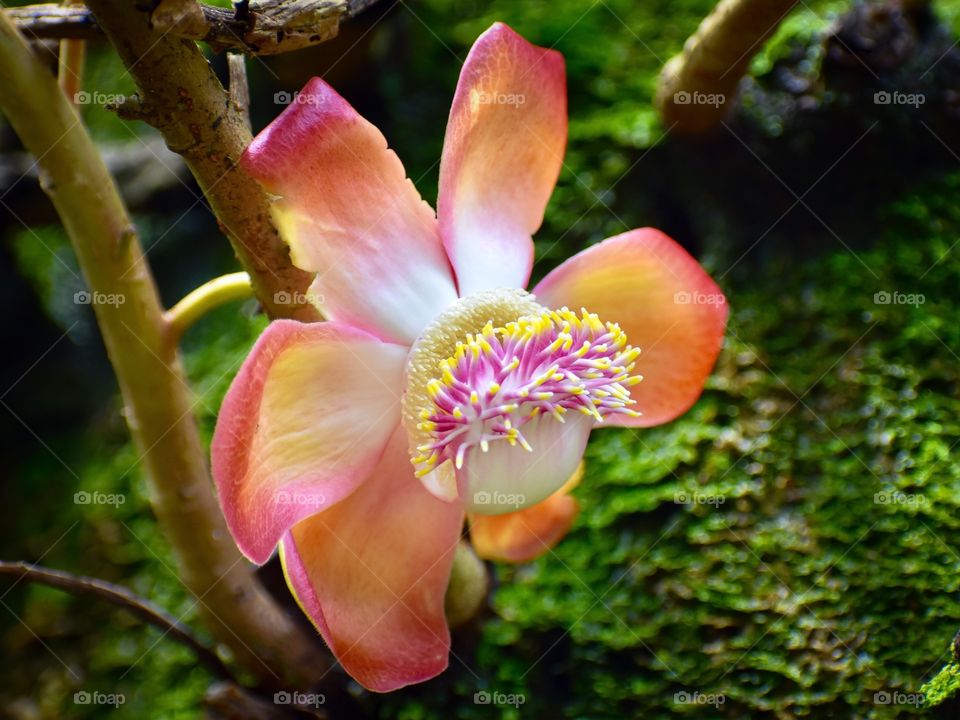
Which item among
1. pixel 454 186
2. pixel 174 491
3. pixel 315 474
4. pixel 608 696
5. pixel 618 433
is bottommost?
pixel 608 696

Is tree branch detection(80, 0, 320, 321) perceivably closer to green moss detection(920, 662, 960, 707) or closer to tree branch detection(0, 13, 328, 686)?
tree branch detection(0, 13, 328, 686)

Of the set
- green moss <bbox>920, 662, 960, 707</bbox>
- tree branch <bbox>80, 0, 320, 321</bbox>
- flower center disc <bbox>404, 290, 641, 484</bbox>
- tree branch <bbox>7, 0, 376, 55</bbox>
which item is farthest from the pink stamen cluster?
green moss <bbox>920, 662, 960, 707</bbox>

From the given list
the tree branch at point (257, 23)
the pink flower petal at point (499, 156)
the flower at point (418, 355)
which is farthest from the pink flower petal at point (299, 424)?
the tree branch at point (257, 23)

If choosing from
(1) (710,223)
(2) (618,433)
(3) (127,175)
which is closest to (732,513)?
(2) (618,433)

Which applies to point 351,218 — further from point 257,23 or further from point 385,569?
point 385,569

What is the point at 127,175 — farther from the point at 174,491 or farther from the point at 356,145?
the point at 356,145

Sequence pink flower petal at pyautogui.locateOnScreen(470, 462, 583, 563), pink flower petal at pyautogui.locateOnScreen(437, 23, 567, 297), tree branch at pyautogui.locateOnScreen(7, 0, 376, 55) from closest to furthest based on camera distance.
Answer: tree branch at pyautogui.locateOnScreen(7, 0, 376, 55), pink flower petal at pyautogui.locateOnScreen(437, 23, 567, 297), pink flower petal at pyautogui.locateOnScreen(470, 462, 583, 563)

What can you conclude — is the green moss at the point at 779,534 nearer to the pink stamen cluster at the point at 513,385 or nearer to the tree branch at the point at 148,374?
the tree branch at the point at 148,374
